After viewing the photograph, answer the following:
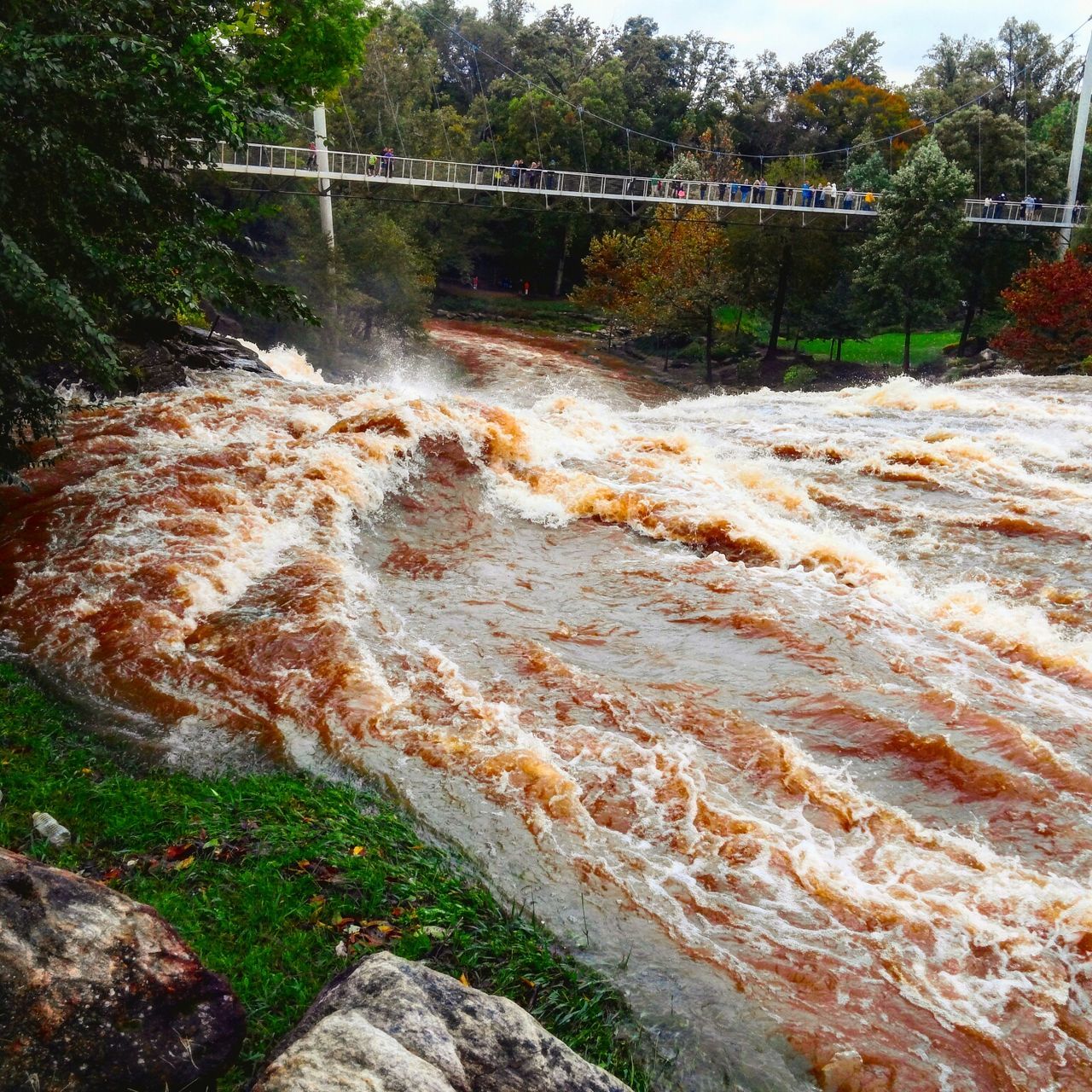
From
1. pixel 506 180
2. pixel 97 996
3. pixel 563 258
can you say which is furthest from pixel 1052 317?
pixel 97 996

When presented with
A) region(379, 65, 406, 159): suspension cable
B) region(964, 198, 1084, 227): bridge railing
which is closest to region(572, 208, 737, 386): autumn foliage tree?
region(964, 198, 1084, 227): bridge railing

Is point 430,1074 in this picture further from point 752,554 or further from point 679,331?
point 679,331

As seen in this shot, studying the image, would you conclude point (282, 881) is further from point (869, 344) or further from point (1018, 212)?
point (869, 344)

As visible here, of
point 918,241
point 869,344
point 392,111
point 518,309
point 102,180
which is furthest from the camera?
point 518,309

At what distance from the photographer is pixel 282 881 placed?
488 centimetres

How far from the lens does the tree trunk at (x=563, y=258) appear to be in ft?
157

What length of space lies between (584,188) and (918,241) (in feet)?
41.5

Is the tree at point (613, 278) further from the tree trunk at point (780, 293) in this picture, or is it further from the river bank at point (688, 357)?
the tree trunk at point (780, 293)

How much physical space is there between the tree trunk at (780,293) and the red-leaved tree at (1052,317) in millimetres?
9177

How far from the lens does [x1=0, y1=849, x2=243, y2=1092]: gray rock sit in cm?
305

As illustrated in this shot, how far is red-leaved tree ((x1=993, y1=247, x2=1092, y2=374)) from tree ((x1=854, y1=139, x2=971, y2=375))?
11.1 feet

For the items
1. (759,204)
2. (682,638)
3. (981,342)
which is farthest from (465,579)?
(981,342)

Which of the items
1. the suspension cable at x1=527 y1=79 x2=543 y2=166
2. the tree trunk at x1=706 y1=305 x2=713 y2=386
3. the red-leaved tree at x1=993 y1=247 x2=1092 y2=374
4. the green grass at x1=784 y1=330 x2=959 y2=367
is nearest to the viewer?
the red-leaved tree at x1=993 y1=247 x2=1092 y2=374

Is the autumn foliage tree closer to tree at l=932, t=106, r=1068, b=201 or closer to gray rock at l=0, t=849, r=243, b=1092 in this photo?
tree at l=932, t=106, r=1068, b=201
